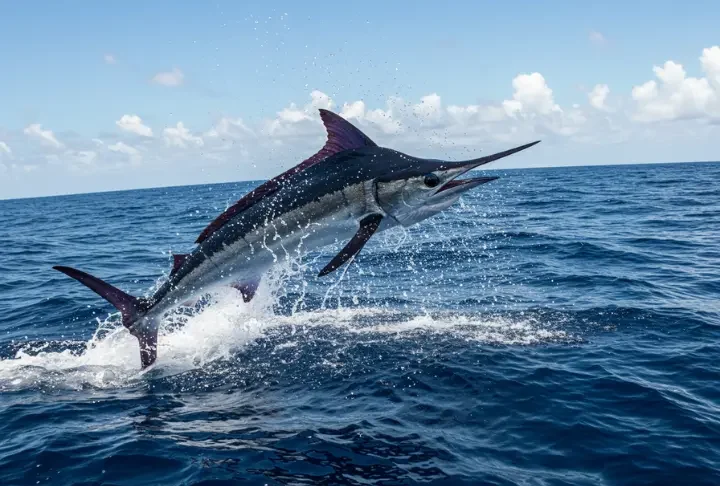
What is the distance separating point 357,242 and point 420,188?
0.98 metres

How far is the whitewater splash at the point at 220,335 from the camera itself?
9406mm

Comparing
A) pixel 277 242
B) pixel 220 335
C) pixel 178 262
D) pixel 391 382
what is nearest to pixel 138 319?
pixel 178 262

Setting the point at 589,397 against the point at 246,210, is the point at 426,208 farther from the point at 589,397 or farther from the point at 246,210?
the point at 589,397

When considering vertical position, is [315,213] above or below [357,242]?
above

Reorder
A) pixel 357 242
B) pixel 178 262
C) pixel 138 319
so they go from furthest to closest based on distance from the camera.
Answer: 1. pixel 178 262
2. pixel 138 319
3. pixel 357 242

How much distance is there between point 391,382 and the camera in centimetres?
825

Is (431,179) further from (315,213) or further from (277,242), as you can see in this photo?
(277,242)

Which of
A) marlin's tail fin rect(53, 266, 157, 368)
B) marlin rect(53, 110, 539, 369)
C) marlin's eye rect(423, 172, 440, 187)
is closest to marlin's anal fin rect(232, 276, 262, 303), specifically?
marlin rect(53, 110, 539, 369)

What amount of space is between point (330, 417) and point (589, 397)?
3631 mm

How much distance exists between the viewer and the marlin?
6.52 meters

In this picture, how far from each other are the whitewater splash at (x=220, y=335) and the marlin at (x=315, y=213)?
1.17 meters

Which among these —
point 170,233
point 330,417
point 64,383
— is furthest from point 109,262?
point 330,417

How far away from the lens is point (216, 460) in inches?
245

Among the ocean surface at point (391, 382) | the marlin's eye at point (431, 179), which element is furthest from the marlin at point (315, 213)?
the ocean surface at point (391, 382)
